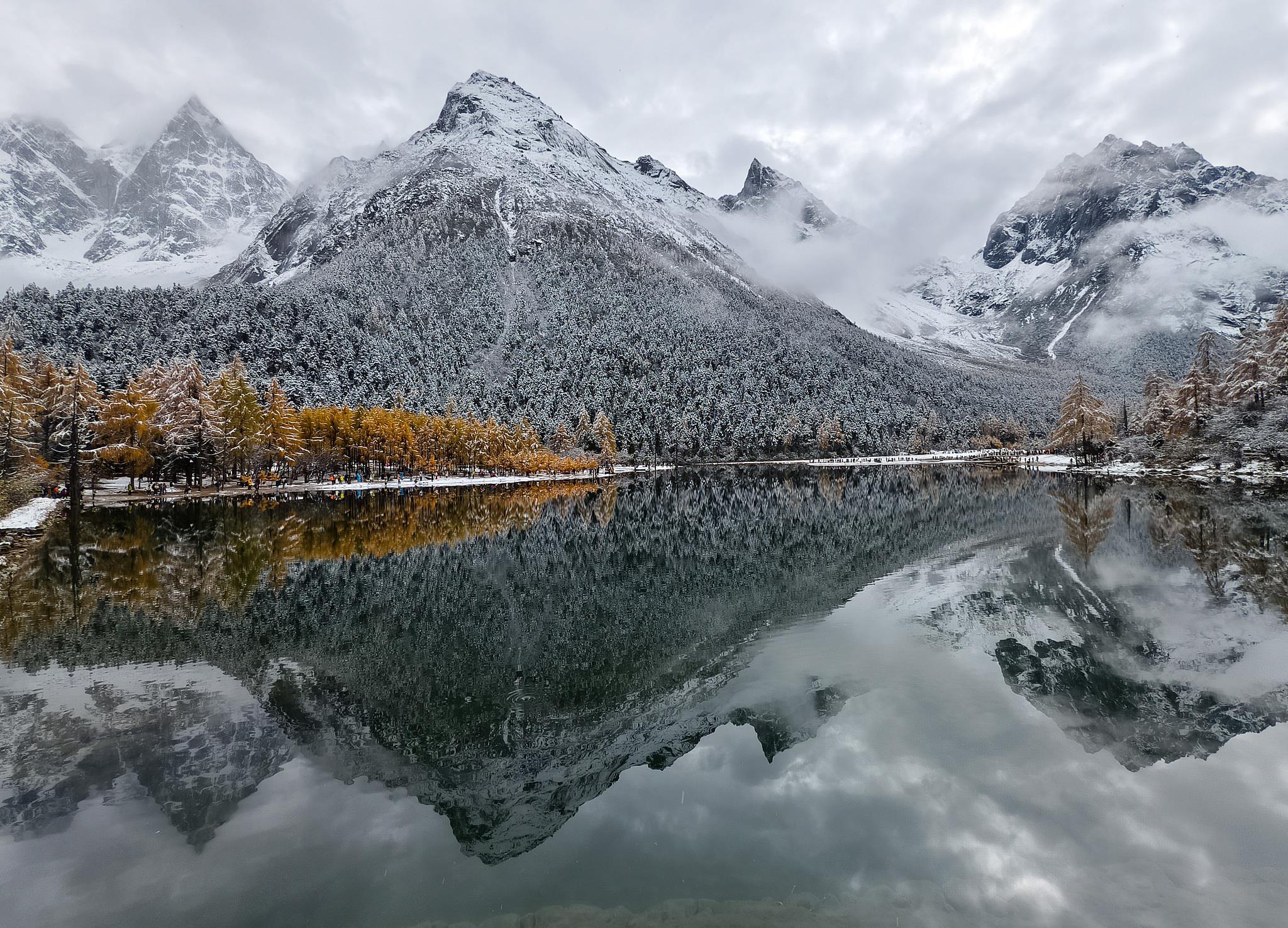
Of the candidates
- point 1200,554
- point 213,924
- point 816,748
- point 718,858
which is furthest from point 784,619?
point 1200,554

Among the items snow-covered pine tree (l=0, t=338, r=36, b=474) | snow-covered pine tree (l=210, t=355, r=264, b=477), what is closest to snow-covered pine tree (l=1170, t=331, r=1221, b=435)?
snow-covered pine tree (l=210, t=355, r=264, b=477)

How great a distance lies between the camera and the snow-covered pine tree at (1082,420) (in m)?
94.4

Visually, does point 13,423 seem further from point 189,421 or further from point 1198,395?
point 1198,395

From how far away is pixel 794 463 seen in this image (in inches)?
6437

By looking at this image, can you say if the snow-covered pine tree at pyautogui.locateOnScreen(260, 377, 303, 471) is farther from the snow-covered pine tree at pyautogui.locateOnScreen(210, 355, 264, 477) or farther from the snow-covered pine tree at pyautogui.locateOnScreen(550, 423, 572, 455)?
the snow-covered pine tree at pyautogui.locateOnScreen(550, 423, 572, 455)

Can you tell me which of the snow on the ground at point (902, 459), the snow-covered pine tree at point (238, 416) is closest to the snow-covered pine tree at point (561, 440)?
the snow on the ground at point (902, 459)

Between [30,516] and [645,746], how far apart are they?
51184mm

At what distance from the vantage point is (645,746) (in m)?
11.3

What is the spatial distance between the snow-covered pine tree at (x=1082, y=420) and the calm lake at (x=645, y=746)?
82639 millimetres

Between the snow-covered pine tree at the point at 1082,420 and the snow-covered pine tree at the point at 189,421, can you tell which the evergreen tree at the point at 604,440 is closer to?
the snow-covered pine tree at the point at 189,421

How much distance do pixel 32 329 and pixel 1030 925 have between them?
594ft

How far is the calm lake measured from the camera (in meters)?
7.35

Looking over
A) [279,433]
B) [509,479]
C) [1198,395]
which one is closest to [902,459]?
[1198,395]

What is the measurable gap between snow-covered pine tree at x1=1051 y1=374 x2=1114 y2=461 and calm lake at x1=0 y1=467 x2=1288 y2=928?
82639mm
